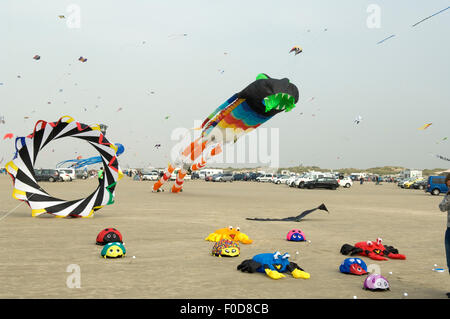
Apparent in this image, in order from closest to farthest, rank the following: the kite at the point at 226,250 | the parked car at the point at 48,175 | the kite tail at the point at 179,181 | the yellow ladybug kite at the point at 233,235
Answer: the kite at the point at 226,250, the yellow ladybug kite at the point at 233,235, the kite tail at the point at 179,181, the parked car at the point at 48,175

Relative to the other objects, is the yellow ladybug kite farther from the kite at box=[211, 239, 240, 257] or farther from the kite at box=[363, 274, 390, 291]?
the kite at box=[363, 274, 390, 291]

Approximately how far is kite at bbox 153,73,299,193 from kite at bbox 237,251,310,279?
651 inches

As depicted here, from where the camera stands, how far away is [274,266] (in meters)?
7.59

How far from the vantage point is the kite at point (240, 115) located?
2369cm

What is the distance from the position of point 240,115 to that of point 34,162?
13.3 meters

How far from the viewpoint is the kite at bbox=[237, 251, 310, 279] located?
24.4 feet

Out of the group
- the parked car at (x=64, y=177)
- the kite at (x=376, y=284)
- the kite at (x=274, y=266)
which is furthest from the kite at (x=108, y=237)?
the parked car at (x=64, y=177)

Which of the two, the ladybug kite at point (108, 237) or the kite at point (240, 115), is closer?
the ladybug kite at point (108, 237)

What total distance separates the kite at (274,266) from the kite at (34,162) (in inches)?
382

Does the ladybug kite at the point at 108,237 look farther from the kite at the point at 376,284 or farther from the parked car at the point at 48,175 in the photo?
the parked car at the point at 48,175

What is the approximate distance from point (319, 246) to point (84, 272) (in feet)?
18.6

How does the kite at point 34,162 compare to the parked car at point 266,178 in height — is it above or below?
above

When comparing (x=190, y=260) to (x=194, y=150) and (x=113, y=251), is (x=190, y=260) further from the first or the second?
(x=194, y=150)

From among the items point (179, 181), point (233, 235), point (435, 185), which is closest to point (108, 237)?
point (233, 235)
